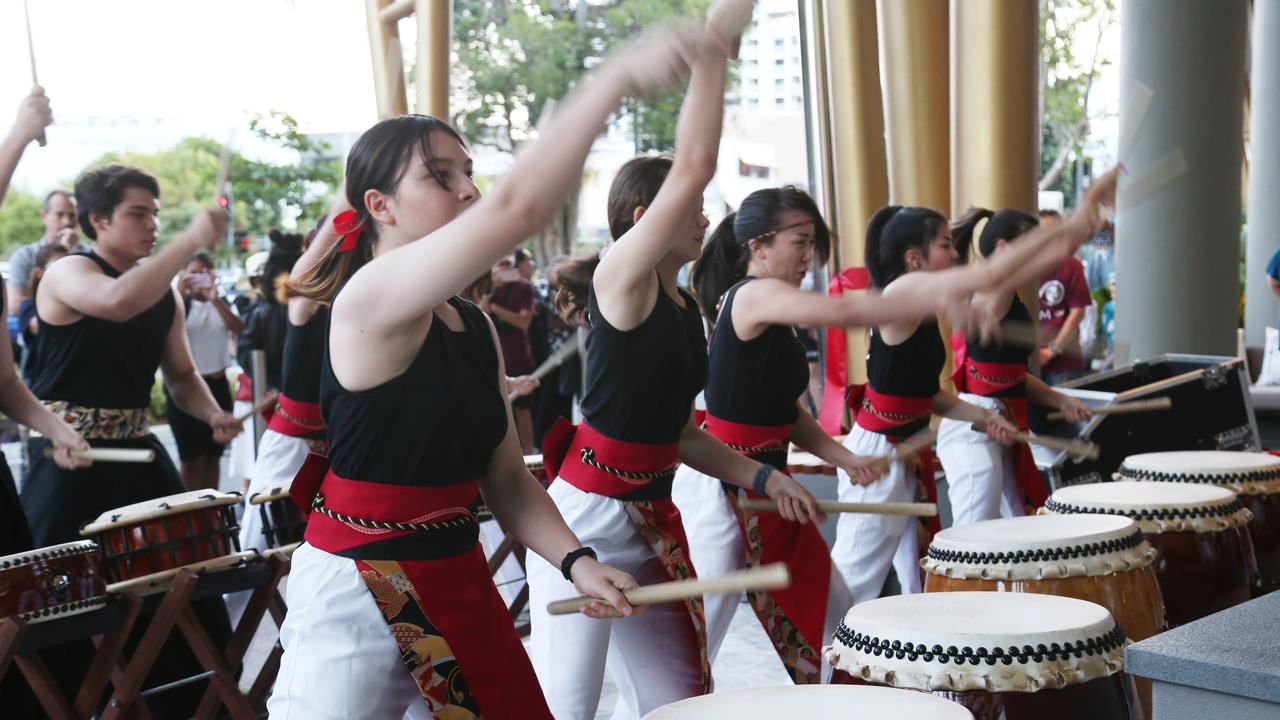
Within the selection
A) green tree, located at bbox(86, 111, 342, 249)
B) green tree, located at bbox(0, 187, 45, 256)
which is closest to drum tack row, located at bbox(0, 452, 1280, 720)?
green tree, located at bbox(86, 111, 342, 249)

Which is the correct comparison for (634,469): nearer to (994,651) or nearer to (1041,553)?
(1041,553)

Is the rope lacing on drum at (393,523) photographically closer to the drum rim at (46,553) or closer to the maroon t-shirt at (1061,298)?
the drum rim at (46,553)

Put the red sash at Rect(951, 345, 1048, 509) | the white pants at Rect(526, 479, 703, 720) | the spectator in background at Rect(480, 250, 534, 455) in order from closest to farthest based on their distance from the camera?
the white pants at Rect(526, 479, 703, 720) < the red sash at Rect(951, 345, 1048, 509) < the spectator in background at Rect(480, 250, 534, 455)

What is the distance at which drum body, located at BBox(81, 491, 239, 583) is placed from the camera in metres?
2.99

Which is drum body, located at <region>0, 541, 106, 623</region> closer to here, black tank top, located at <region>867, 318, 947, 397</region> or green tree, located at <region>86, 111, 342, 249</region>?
black tank top, located at <region>867, 318, 947, 397</region>

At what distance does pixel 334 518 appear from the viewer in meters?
1.79

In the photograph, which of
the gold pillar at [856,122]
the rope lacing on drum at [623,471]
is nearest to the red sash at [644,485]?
the rope lacing on drum at [623,471]

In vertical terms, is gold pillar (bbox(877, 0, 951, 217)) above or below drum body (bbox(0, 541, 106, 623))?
above

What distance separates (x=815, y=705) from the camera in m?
1.65

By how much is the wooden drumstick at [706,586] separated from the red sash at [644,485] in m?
0.75

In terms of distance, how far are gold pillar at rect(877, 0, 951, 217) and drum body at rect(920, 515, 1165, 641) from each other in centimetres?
413

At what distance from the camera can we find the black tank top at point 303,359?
13.6 ft

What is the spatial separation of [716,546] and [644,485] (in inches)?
23.6

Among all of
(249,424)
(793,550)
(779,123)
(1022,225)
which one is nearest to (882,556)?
(793,550)
